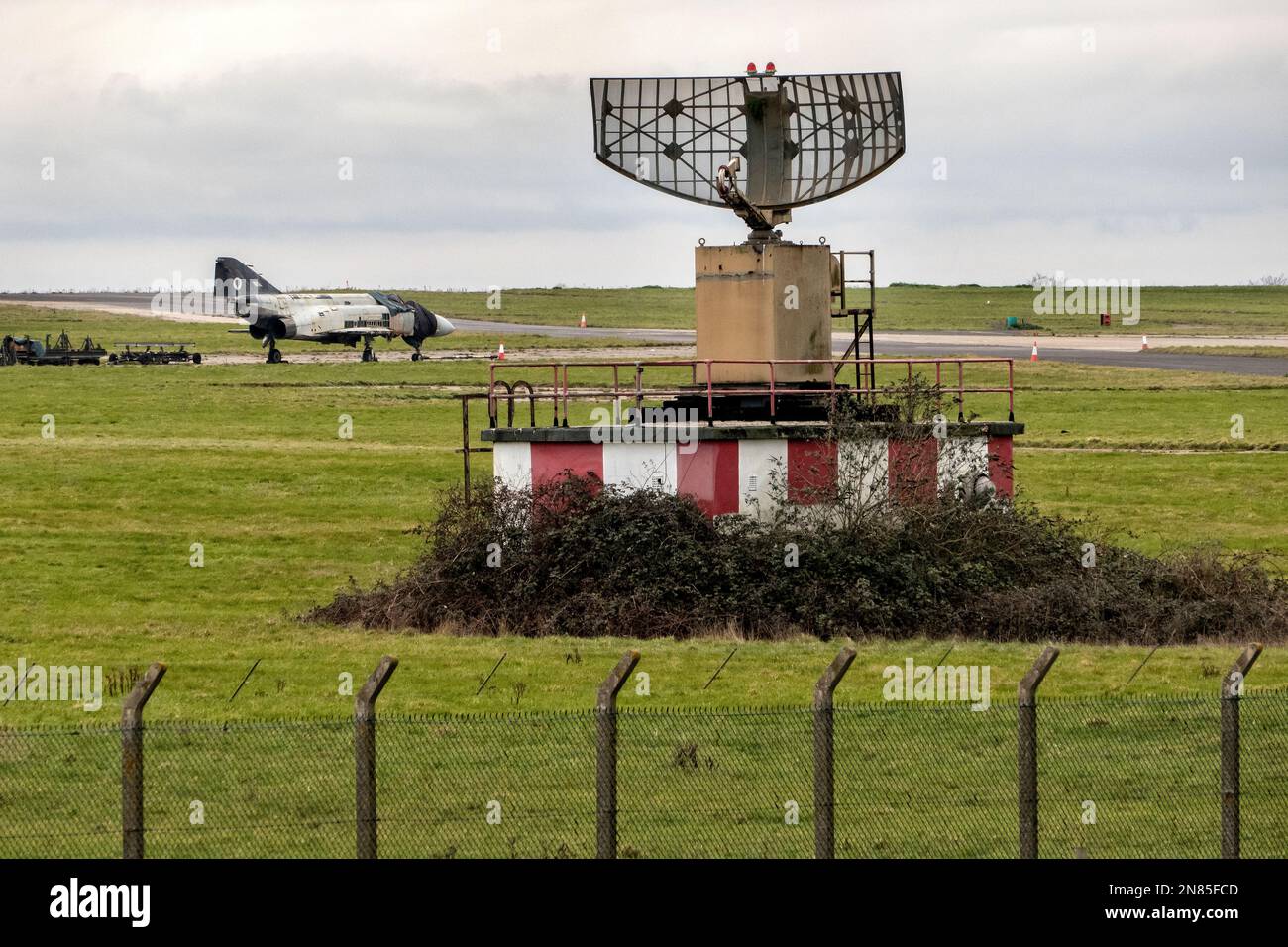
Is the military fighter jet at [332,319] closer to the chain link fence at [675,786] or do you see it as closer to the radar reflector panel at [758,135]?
the radar reflector panel at [758,135]

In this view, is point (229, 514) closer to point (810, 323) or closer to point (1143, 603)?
point (810, 323)

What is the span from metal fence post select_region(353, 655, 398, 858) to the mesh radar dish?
18.4m

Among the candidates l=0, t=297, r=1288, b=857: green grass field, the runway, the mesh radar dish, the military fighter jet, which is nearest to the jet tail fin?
the military fighter jet

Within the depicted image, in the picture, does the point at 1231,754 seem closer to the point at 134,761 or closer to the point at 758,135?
the point at 134,761

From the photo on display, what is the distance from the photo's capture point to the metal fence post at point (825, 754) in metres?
12.1

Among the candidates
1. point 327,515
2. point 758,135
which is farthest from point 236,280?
point 758,135

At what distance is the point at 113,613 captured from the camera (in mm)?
28109

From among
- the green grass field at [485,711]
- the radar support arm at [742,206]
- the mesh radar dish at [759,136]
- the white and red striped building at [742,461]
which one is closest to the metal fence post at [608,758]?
the green grass field at [485,711]

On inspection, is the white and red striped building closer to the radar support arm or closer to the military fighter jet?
the radar support arm

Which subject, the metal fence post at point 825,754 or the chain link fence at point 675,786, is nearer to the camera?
the metal fence post at point 825,754

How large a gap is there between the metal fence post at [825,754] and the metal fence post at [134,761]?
169 inches

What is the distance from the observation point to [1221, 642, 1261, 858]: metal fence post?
1245cm
